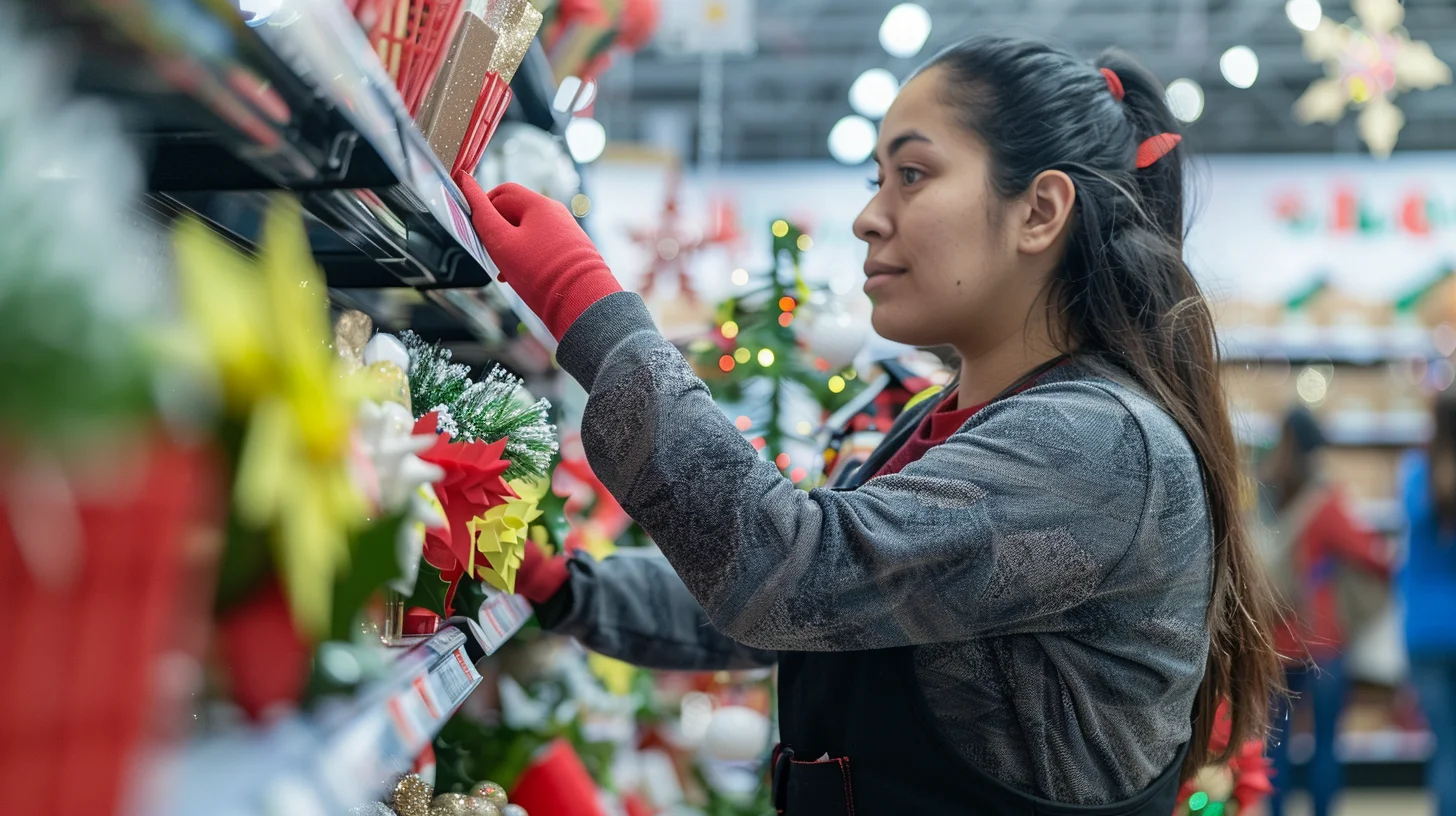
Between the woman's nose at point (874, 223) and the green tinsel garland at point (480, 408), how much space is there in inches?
16.9

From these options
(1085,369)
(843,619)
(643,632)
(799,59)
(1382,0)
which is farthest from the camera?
(799,59)

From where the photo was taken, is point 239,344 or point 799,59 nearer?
point 239,344

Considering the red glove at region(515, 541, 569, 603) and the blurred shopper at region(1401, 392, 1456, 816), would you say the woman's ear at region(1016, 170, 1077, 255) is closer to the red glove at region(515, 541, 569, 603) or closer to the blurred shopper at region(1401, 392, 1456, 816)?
the red glove at region(515, 541, 569, 603)

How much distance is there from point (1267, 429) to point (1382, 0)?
101 inches

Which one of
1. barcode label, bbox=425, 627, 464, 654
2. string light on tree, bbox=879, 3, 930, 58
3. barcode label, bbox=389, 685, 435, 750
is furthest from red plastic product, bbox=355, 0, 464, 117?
string light on tree, bbox=879, 3, 930, 58

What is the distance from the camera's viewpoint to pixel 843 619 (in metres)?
1.06

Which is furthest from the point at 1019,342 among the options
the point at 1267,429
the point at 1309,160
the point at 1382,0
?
the point at 1309,160

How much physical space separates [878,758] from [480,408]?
20.9 inches

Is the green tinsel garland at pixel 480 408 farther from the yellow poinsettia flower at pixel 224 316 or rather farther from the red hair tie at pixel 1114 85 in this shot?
the red hair tie at pixel 1114 85

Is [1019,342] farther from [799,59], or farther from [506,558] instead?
[799,59]

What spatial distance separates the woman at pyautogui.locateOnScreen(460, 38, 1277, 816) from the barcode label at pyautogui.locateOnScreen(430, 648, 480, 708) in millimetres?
195

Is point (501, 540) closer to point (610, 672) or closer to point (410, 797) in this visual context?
point (410, 797)

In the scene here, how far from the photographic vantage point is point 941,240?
1341mm

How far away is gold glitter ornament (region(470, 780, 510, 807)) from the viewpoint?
147 cm
